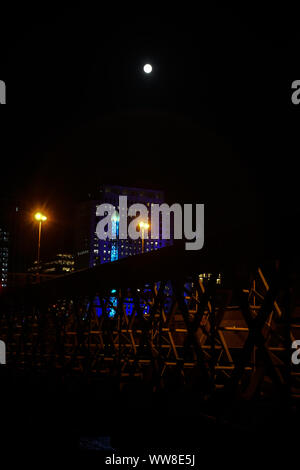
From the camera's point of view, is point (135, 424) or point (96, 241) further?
point (96, 241)

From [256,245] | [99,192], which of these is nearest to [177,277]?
[256,245]

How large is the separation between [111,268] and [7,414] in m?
8.42

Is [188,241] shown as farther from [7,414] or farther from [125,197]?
[125,197]

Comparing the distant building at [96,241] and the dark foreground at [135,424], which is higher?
the distant building at [96,241]

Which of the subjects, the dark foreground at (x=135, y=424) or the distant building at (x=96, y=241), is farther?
the distant building at (x=96, y=241)

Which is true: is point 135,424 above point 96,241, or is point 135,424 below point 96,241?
below

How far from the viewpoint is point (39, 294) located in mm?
16406

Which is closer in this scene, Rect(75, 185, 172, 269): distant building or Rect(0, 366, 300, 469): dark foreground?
Rect(0, 366, 300, 469): dark foreground

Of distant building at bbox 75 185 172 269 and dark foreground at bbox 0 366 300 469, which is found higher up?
distant building at bbox 75 185 172 269
